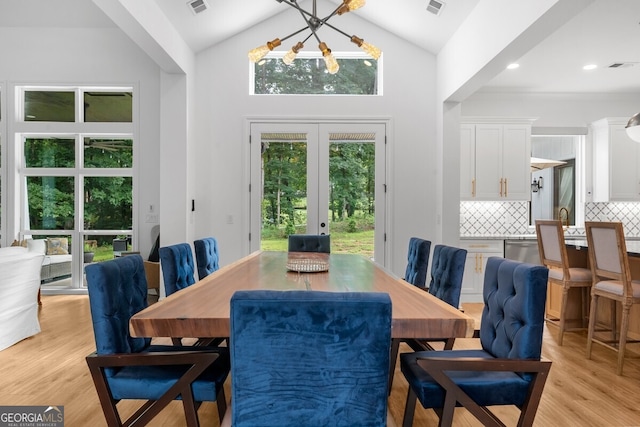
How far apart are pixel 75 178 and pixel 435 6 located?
498cm

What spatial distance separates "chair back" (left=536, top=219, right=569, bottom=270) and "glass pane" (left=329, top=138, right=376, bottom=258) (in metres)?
1.96

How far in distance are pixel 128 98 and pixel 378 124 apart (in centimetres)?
337

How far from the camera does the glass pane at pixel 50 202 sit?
5594 millimetres

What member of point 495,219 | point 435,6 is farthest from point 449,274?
point 495,219

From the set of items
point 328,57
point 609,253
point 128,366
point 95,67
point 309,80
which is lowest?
point 128,366

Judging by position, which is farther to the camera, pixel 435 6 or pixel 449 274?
pixel 435 6

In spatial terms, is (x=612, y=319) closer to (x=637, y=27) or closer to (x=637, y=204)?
(x=637, y=27)

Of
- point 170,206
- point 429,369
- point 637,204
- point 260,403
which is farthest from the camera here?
point 637,204

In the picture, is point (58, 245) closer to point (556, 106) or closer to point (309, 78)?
point (309, 78)

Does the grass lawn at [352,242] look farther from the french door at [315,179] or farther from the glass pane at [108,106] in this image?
the glass pane at [108,106]

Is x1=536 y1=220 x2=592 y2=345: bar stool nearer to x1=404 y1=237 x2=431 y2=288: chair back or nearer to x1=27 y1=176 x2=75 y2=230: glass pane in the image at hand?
x1=404 y1=237 x2=431 y2=288: chair back

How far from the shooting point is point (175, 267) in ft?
8.41

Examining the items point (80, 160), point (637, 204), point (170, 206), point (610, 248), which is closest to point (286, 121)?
point (170, 206)

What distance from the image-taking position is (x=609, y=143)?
226 inches
